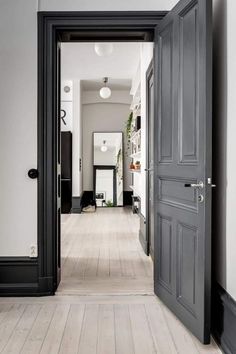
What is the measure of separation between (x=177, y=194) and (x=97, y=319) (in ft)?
3.45

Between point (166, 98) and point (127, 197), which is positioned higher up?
point (166, 98)

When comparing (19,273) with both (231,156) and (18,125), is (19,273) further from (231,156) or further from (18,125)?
(231,156)

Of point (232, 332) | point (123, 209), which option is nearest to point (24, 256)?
point (232, 332)

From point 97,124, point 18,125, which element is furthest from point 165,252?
point 97,124

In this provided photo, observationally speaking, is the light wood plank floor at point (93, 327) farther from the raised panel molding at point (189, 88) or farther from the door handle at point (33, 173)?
the raised panel molding at point (189, 88)

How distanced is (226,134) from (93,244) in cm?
358

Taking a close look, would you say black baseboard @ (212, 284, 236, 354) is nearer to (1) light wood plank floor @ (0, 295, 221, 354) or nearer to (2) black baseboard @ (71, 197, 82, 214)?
(1) light wood plank floor @ (0, 295, 221, 354)

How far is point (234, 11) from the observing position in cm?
245

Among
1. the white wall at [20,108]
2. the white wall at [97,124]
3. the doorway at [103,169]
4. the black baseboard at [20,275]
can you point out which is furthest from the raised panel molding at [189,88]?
the white wall at [97,124]

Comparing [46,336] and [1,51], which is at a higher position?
[1,51]

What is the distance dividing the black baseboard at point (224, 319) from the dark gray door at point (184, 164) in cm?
10

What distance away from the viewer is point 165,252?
330cm

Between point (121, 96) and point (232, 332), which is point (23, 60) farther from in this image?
point (121, 96)

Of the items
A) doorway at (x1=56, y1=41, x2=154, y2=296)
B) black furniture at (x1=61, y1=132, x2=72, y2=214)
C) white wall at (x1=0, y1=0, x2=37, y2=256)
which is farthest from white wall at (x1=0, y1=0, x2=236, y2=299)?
black furniture at (x1=61, y1=132, x2=72, y2=214)
